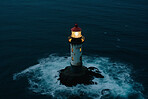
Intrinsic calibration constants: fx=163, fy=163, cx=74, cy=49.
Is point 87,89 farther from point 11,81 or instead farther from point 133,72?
point 11,81

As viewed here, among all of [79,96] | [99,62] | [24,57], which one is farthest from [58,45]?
[79,96]

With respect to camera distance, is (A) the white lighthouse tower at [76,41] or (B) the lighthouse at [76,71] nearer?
(A) the white lighthouse tower at [76,41]

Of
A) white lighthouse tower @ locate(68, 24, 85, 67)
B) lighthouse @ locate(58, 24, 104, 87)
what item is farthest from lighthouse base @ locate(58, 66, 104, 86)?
white lighthouse tower @ locate(68, 24, 85, 67)

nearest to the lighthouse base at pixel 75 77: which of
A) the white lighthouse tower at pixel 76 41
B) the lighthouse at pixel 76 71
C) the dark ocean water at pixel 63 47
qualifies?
the lighthouse at pixel 76 71

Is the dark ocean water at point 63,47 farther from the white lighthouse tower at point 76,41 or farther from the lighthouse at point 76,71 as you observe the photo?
the white lighthouse tower at point 76,41

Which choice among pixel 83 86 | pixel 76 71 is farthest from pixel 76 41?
pixel 83 86

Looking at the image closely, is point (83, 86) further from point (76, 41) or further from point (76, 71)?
point (76, 41)
